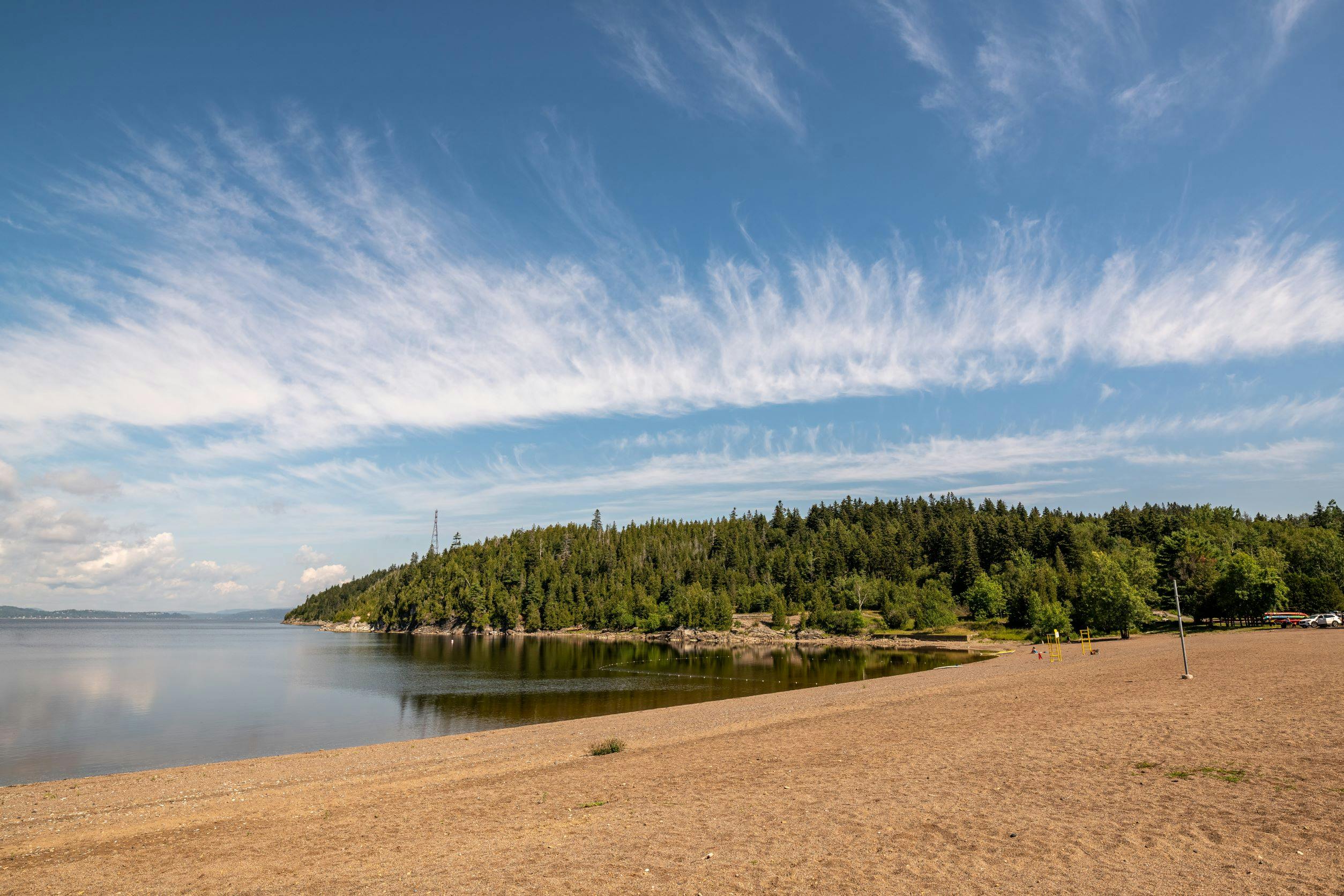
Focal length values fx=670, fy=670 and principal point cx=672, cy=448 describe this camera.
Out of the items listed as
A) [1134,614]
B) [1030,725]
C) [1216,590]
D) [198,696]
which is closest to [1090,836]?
[1030,725]

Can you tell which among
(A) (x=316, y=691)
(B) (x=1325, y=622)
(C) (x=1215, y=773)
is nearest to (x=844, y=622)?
(B) (x=1325, y=622)

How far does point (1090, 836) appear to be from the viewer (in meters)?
11.8

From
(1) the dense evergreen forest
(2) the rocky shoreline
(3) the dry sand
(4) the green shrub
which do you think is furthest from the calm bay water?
(1) the dense evergreen forest

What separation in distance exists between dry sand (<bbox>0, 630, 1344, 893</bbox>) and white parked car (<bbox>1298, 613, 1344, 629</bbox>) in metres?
64.1

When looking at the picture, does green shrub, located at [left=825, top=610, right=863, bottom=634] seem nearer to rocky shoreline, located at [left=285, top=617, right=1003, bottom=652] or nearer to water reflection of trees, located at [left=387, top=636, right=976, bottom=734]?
rocky shoreline, located at [left=285, top=617, right=1003, bottom=652]

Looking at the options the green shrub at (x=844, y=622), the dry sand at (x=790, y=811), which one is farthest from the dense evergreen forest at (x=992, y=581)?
the dry sand at (x=790, y=811)

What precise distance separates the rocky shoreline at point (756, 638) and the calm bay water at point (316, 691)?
10.7 meters

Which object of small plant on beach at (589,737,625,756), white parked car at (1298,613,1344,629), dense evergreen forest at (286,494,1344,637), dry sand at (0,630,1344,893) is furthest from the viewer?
dense evergreen forest at (286,494,1344,637)

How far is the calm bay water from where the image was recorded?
36969 mm

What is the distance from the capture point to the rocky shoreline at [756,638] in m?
118

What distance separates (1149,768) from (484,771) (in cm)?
2059

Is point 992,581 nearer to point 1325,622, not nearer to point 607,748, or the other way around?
point 1325,622

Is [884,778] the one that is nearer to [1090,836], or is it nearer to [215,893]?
[1090,836]

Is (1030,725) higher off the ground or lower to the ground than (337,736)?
higher
